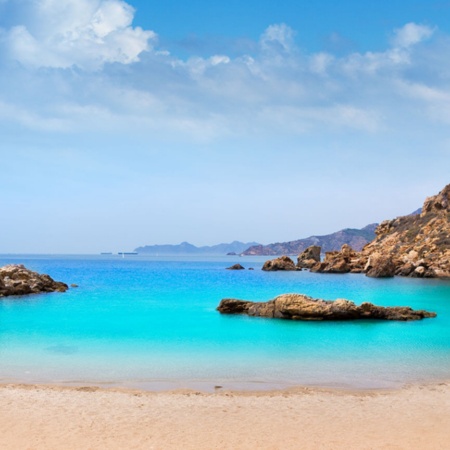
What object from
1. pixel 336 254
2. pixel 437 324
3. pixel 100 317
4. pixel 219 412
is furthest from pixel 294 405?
pixel 336 254

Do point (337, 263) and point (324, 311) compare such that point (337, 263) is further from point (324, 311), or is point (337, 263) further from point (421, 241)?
point (324, 311)

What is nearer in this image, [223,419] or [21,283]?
[223,419]

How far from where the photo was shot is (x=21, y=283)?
45.0 metres

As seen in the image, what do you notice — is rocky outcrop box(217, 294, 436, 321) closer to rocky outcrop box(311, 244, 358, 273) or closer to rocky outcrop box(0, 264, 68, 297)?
rocky outcrop box(0, 264, 68, 297)

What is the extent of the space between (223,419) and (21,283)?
3850cm

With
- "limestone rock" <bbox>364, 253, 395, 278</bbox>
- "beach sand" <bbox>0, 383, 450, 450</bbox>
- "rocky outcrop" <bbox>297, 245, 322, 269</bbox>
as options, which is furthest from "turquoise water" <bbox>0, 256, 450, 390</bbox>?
"rocky outcrop" <bbox>297, 245, 322, 269</bbox>

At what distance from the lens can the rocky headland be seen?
80562 mm

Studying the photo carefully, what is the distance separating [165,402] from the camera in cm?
1262

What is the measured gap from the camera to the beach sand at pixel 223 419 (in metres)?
9.81

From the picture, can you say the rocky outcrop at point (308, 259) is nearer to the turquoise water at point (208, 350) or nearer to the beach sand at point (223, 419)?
the turquoise water at point (208, 350)

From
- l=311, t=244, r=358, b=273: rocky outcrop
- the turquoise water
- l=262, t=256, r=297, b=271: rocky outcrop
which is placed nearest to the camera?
the turquoise water

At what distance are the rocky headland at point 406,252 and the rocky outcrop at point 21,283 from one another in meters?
52.7

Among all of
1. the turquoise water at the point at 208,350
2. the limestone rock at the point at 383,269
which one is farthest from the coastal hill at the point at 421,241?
the turquoise water at the point at 208,350

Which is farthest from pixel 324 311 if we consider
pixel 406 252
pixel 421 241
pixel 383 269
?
pixel 421 241
